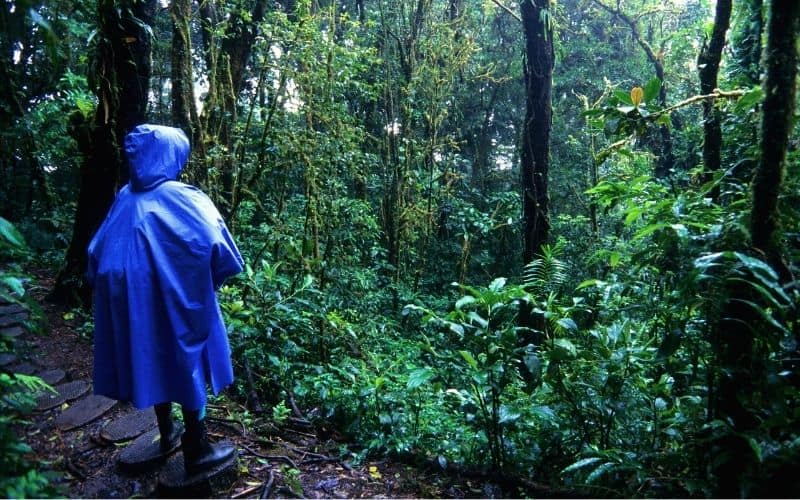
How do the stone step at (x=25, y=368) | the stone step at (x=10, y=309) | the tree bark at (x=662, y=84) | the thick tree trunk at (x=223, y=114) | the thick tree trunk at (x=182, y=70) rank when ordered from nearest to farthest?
the stone step at (x=25, y=368), the stone step at (x=10, y=309), the thick tree trunk at (x=182, y=70), the thick tree trunk at (x=223, y=114), the tree bark at (x=662, y=84)

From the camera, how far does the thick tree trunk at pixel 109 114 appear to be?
459 cm

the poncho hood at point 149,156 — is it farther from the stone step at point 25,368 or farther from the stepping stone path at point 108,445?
the stone step at point 25,368

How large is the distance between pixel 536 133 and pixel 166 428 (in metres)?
4.82

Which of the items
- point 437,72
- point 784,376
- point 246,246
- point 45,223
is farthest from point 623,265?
point 45,223

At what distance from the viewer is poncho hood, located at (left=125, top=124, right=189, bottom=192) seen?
2602 mm

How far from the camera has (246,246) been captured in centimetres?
657

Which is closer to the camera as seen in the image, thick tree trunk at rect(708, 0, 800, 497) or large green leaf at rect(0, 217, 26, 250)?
large green leaf at rect(0, 217, 26, 250)

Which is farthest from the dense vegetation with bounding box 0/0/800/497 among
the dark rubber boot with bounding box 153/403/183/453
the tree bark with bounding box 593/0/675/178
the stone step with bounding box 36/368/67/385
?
the stone step with bounding box 36/368/67/385

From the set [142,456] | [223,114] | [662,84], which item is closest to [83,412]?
[142,456]

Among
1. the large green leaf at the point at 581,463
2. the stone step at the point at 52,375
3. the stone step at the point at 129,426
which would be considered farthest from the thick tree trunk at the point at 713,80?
the stone step at the point at 52,375

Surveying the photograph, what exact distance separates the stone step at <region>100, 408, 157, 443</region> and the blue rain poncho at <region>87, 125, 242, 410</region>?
832mm

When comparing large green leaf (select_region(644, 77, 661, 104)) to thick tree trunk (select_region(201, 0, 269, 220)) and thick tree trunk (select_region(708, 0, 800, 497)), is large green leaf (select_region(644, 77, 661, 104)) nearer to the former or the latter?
thick tree trunk (select_region(708, 0, 800, 497))

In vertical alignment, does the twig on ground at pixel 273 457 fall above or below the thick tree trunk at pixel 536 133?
below

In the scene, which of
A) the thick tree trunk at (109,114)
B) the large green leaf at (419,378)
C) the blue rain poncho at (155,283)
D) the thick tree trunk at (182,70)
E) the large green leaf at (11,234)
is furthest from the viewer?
the thick tree trunk at (182,70)
